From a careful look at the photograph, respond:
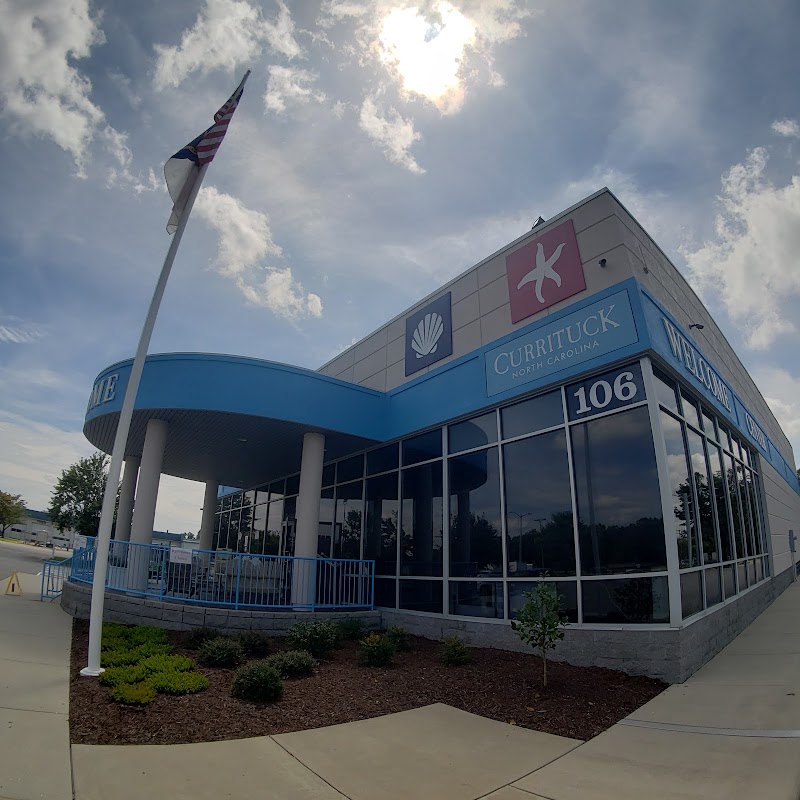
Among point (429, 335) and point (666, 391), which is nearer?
point (666, 391)

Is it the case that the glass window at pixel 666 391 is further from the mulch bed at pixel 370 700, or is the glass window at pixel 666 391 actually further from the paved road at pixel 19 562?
the paved road at pixel 19 562

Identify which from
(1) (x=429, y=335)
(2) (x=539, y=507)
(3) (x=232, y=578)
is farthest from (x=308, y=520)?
(2) (x=539, y=507)

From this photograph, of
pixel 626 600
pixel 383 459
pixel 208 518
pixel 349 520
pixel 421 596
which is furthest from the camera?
pixel 208 518

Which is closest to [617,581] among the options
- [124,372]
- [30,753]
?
[30,753]

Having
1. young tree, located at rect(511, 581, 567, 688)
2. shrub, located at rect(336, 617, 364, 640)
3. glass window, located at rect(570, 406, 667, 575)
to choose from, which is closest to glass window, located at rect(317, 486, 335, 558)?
shrub, located at rect(336, 617, 364, 640)

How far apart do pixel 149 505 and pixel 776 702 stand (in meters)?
11.4

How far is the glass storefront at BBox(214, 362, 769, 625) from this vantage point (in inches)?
A: 311

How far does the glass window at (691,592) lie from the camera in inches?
308

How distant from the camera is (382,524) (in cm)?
1287

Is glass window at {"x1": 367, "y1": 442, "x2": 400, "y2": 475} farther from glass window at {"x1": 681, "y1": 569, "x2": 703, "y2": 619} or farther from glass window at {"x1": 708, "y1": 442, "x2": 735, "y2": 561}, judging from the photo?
glass window at {"x1": 708, "y1": 442, "x2": 735, "y2": 561}

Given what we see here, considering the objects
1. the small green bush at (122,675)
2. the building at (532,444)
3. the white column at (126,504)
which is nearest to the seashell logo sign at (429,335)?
the building at (532,444)

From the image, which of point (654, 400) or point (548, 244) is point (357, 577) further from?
point (548, 244)

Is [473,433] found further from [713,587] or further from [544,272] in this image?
[713,587]

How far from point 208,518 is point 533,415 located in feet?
51.3
